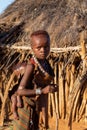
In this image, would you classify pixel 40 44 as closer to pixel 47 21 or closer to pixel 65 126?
pixel 65 126

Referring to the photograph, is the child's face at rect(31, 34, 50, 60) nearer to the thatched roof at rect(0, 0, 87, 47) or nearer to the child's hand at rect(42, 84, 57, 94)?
the child's hand at rect(42, 84, 57, 94)

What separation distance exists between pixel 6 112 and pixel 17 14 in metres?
2.79

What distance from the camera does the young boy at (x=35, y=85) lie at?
3111 mm

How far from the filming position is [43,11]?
10758 mm

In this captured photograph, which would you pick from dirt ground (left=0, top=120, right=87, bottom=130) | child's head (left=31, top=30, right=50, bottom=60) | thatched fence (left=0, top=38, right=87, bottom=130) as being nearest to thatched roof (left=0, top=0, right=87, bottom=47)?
thatched fence (left=0, top=38, right=87, bottom=130)

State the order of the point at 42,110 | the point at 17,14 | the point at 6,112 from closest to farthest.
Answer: the point at 42,110 < the point at 6,112 < the point at 17,14

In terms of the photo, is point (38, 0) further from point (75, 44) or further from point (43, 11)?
point (75, 44)

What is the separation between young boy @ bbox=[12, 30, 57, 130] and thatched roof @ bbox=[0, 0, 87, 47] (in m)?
5.60

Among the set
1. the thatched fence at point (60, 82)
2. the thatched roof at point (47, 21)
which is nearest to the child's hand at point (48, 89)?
the thatched roof at point (47, 21)

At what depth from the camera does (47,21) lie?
33.0 ft

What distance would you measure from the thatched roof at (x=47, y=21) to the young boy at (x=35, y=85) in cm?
560

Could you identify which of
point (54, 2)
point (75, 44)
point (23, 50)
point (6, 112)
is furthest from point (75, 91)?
point (54, 2)

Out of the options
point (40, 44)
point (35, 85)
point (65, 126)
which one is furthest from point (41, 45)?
point (65, 126)

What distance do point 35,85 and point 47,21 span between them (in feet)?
23.0
